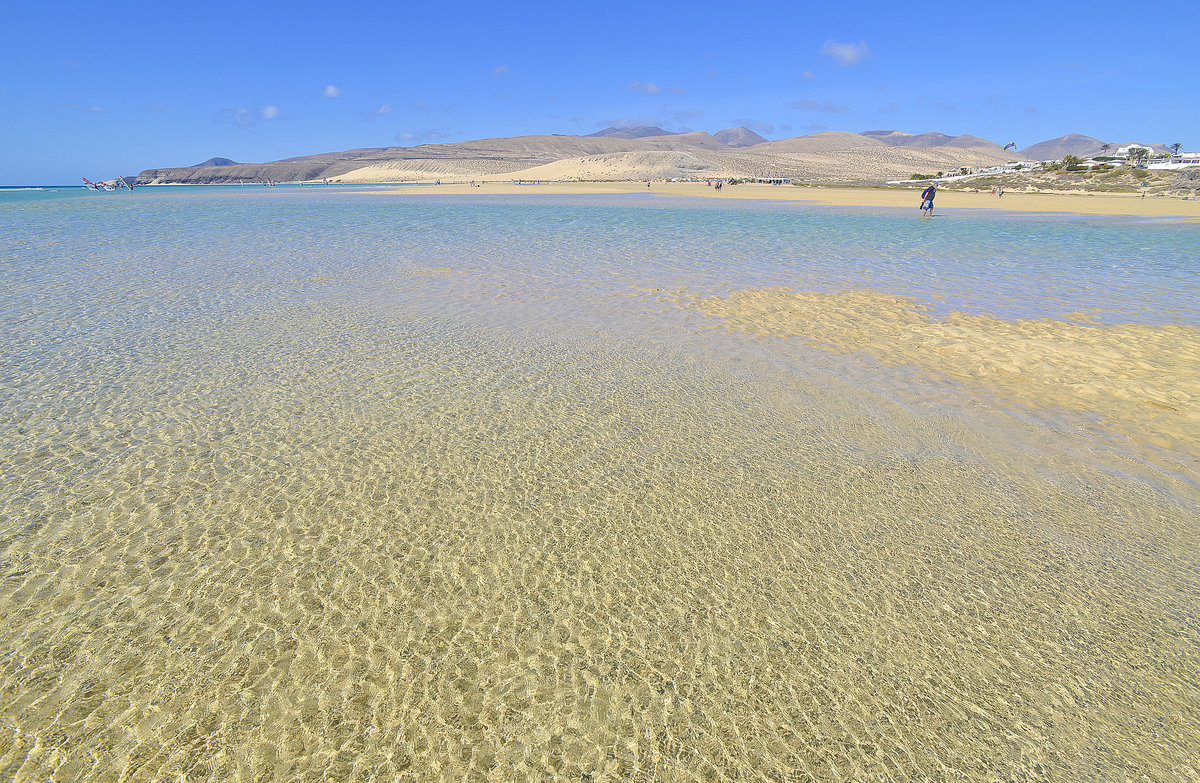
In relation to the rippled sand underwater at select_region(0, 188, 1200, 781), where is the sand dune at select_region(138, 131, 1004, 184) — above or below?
above

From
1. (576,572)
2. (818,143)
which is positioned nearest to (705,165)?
(818,143)

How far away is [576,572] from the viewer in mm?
3596

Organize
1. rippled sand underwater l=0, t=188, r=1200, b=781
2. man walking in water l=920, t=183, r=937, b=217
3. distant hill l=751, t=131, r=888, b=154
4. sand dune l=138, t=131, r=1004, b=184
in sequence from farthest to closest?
distant hill l=751, t=131, r=888, b=154, sand dune l=138, t=131, r=1004, b=184, man walking in water l=920, t=183, r=937, b=217, rippled sand underwater l=0, t=188, r=1200, b=781

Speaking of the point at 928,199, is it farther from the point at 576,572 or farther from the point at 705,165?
the point at 705,165

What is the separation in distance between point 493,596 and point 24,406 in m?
5.88

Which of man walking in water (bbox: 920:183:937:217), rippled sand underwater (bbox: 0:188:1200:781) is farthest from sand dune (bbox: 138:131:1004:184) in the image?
rippled sand underwater (bbox: 0:188:1200:781)

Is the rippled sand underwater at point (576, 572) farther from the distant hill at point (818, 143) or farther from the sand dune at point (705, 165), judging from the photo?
the distant hill at point (818, 143)

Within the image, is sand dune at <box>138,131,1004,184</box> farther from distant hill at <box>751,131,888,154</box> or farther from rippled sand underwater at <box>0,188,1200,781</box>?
rippled sand underwater at <box>0,188,1200,781</box>

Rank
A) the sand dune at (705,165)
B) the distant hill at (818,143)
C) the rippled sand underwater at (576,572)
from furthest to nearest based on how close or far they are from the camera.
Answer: the distant hill at (818,143), the sand dune at (705,165), the rippled sand underwater at (576,572)

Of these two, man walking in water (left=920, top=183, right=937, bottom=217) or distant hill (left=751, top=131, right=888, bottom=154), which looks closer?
man walking in water (left=920, top=183, right=937, bottom=217)

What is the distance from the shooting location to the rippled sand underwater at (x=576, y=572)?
2559 mm

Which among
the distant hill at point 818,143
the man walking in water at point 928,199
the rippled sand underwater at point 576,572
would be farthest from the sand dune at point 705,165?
the rippled sand underwater at point 576,572

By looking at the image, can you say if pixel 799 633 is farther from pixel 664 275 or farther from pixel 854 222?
pixel 854 222

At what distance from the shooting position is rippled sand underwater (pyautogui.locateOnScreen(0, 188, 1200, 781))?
2559 mm
